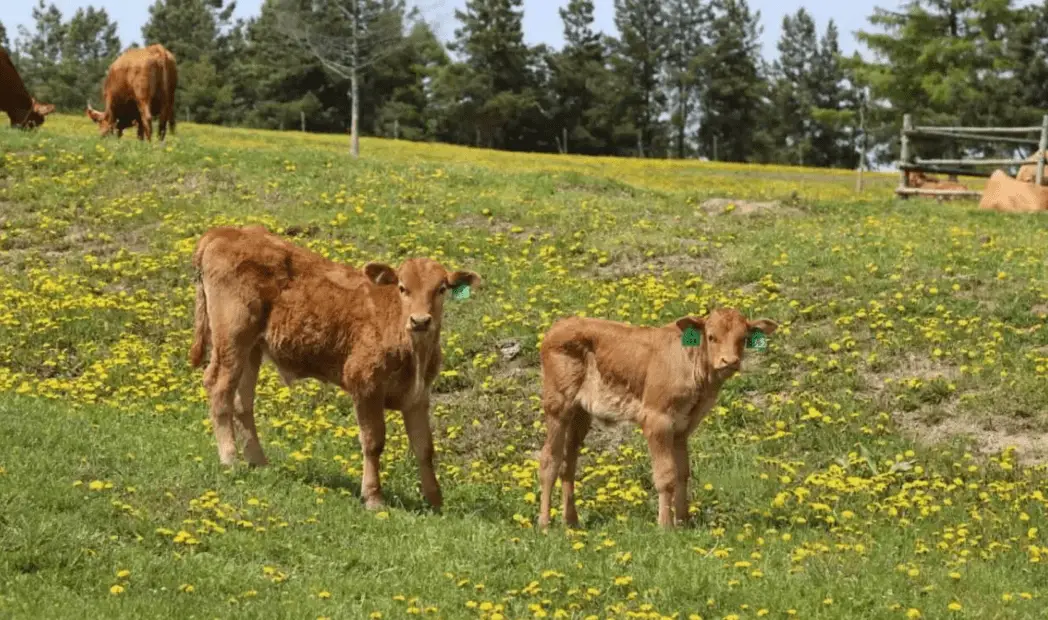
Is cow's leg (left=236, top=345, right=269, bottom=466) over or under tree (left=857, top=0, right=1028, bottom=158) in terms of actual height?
under

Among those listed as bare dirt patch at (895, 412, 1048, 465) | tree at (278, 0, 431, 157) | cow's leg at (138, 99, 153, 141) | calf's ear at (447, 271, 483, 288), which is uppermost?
tree at (278, 0, 431, 157)

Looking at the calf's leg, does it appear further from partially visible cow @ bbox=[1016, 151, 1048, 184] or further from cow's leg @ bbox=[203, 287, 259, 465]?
partially visible cow @ bbox=[1016, 151, 1048, 184]

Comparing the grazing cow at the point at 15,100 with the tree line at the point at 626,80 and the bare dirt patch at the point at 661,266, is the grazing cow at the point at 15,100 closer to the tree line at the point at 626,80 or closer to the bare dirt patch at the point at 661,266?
the bare dirt patch at the point at 661,266

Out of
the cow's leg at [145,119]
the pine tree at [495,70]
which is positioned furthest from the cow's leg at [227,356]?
the pine tree at [495,70]

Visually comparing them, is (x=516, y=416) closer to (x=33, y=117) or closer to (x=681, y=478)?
(x=681, y=478)

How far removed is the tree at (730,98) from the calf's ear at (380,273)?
314ft

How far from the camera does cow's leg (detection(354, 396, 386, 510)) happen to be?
465 inches

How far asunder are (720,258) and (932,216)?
7.13 metres

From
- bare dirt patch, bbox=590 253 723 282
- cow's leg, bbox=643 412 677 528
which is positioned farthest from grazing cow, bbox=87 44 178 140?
Answer: cow's leg, bbox=643 412 677 528

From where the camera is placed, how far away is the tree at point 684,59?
10962 centimetres

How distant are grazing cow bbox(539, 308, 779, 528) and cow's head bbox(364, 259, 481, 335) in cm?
108

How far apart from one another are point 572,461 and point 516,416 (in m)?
3.84

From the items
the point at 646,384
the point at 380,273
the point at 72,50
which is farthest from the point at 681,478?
the point at 72,50

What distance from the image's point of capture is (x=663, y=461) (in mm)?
11602
